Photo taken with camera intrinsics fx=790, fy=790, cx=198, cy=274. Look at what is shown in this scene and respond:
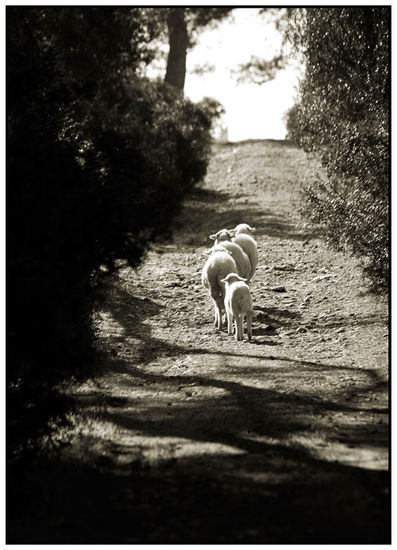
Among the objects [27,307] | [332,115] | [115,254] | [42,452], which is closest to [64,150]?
[115,254]

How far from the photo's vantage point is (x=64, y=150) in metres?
7.99

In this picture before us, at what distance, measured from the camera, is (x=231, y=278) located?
1273cm

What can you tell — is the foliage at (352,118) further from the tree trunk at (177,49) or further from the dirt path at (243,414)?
the tree trunk at (177,49)

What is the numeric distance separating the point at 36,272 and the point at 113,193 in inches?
51.3

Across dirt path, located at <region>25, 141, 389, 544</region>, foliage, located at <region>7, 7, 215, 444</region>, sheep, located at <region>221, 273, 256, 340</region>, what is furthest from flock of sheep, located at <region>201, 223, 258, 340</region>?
foliage, located at <region>7, 7, 215, 444</region>

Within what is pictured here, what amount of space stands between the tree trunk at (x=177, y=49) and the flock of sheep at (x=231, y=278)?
1715cm

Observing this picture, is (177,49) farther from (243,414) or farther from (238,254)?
(243,414)

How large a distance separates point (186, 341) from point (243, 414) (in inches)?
172

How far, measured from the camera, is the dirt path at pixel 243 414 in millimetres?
5805

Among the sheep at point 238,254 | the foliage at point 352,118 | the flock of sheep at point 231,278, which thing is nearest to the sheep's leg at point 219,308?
the flock of sheep at point 231,278

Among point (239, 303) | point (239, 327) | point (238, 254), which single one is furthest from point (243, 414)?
point (238, 254)

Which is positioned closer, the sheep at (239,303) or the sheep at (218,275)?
the sheep at (239,303)

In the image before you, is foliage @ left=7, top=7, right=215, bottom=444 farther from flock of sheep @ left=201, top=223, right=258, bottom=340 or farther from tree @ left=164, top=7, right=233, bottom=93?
tree @ left=164, top=7, right=233, bottom=93

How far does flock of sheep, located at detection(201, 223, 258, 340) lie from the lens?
12.2m
